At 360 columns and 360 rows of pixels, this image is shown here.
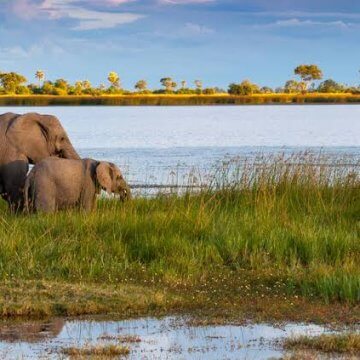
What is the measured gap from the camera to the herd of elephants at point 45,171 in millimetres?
14133

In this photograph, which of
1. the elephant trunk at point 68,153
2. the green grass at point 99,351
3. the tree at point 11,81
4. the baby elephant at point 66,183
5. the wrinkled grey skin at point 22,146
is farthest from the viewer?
the tree at point 11,81

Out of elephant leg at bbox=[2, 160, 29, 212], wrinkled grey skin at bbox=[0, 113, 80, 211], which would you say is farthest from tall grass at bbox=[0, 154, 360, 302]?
wrinkled grey skin at bbox=[0, 113, 80, 211]

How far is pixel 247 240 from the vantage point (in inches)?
450

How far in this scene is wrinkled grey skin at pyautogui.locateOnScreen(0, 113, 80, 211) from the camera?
15.0 metres

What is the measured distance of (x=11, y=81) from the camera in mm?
110500

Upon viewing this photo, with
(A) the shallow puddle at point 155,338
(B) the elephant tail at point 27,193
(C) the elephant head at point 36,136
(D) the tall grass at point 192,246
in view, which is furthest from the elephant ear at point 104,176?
(A) the shallow puddle at point 155,338

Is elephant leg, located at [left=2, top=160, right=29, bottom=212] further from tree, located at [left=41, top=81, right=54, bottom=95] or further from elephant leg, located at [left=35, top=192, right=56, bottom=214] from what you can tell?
tree, located at [left=41, top=81, right=54, bottom=95]

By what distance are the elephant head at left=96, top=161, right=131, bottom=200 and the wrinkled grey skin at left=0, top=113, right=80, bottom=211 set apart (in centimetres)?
126

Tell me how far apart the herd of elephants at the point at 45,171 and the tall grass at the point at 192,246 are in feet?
1.53

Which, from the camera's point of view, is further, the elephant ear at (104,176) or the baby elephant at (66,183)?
the elephant ear at (104,176)

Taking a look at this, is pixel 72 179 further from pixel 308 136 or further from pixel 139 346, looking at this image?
pixel 308 136

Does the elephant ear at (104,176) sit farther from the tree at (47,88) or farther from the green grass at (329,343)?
the tree at (47,88)

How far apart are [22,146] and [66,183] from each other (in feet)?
4.72

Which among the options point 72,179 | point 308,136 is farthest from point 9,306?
point 308,136
